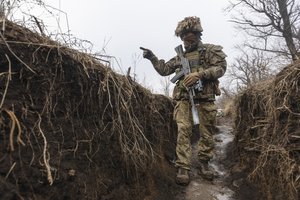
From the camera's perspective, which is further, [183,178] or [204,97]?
[204,97]

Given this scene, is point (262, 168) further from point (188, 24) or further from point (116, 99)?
point (188, 24)

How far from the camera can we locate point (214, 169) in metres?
5.32

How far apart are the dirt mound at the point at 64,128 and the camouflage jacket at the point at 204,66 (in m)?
1.14

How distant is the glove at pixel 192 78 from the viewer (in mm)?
4602

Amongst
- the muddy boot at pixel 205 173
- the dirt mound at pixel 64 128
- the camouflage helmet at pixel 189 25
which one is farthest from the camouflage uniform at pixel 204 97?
the dirt mound at pixel 64 128

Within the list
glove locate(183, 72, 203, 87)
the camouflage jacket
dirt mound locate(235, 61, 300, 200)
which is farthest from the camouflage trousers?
dirt mound locate(235, 61, 300, 200)

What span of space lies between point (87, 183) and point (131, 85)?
1509mm

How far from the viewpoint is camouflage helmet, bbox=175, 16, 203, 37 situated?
4906 mm

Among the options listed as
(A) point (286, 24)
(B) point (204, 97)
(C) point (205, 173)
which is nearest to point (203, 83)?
(B) point (204, 97)

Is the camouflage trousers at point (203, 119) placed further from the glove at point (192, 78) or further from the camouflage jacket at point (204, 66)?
the glove at point (192, 78)

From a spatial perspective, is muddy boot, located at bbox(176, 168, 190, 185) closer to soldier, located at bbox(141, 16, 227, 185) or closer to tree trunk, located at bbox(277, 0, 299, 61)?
soldier, located at bbox(141, 16, 227, 185)

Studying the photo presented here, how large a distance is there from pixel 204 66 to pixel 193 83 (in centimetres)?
40

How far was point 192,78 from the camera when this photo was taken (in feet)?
15.1

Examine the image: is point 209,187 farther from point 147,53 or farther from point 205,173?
point 147,53
